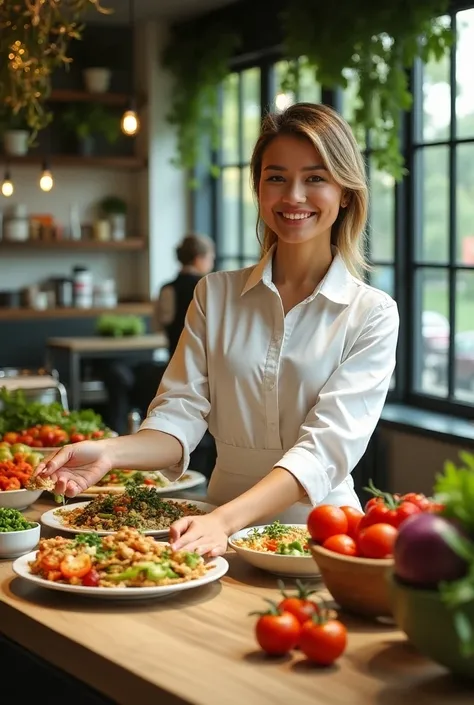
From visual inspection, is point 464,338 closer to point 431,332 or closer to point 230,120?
point 431,332

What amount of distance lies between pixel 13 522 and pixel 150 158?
6.72m

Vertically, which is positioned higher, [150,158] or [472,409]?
[150,158]

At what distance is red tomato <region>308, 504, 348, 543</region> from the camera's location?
1.84m

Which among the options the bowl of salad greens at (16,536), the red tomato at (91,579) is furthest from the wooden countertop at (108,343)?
the red tomato at (91,579)

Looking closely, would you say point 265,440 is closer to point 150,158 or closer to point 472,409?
point 472,409

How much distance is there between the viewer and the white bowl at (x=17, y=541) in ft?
7.38

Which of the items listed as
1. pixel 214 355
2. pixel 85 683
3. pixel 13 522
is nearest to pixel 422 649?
pixel 85 683

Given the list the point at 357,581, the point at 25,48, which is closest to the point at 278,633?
the point at 357,581

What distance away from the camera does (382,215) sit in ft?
20.6

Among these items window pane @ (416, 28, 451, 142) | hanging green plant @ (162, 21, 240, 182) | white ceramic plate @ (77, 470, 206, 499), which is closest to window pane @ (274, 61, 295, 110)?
hanging green plant @ (162, 21, 240, 182)

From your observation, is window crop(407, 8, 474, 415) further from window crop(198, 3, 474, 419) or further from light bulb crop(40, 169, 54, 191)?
light bulb crop(40, 169, 54, 191)

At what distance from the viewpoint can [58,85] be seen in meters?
8.70

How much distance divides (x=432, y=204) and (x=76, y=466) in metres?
3.87

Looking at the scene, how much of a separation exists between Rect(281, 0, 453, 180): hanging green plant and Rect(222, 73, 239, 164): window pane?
6.17 ft
